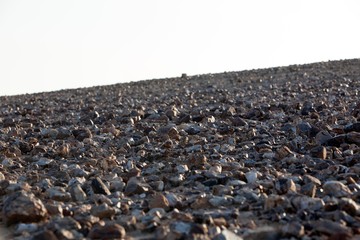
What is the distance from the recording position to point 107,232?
2.67 metres

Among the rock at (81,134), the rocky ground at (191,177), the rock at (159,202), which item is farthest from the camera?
the rock at (81,134)

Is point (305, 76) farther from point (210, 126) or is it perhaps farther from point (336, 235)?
point (336, 235)

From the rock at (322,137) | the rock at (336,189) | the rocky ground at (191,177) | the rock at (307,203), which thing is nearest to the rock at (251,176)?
the rocky ground at (191,177)

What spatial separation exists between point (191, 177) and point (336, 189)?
3.48ft

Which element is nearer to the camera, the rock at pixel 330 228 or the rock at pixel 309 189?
the rock at pixel 330 228

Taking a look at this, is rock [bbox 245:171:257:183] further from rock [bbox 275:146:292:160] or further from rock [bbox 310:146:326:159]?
rock [bbox 310:146:326:159]

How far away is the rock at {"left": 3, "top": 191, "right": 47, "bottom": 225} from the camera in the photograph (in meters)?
3.01

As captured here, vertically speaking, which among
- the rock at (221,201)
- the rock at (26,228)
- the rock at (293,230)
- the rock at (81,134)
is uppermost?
the rock at (293,230)

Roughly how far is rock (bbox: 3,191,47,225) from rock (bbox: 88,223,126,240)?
45 cm

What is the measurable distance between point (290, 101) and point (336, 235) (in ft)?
22.6

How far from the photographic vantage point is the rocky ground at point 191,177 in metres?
2.79

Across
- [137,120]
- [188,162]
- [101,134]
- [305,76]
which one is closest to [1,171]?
[188,162]

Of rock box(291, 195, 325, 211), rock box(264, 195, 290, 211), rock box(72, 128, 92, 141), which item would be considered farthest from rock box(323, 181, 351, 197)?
rock box(72, 128, 92, 141)

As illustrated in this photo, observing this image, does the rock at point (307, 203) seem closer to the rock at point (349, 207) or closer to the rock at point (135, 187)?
the rock at point (349, 207)
